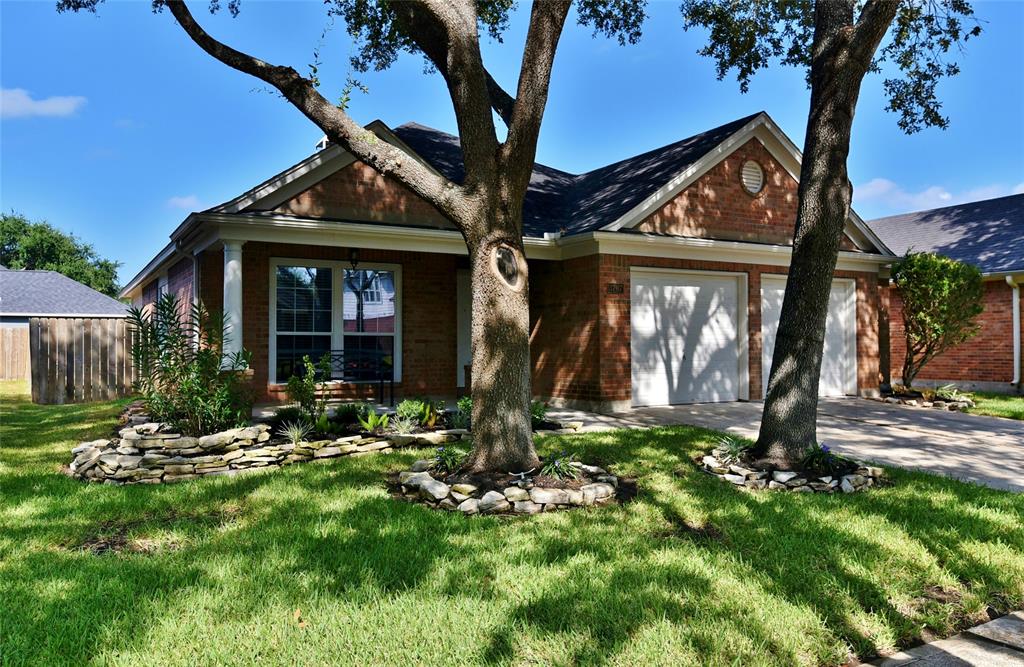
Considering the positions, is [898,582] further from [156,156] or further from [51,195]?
[51,195]

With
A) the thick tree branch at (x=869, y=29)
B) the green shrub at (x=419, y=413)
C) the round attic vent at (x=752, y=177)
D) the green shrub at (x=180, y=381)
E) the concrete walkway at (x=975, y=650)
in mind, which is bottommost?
the concrete walkway at (x=975, y=650)

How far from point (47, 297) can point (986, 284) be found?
117 feet

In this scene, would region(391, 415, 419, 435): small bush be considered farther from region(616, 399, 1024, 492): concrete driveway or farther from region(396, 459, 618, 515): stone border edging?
region(616, 399, 1024, 492): concrete driveway

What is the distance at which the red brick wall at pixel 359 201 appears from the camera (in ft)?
33.3

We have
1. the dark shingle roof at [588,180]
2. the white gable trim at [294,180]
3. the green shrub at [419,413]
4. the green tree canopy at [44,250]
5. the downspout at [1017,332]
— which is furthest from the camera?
the green tree canopy at [44,250]

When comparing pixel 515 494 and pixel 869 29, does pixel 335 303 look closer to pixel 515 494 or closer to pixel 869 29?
pixel 515 494

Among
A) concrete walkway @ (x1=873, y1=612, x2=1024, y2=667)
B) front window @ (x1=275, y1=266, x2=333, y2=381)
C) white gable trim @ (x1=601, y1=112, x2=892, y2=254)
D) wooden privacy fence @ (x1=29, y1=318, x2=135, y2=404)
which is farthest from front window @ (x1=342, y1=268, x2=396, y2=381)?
concrete walkway @ (x1=873, y1=612, x2=1024, y2=667)

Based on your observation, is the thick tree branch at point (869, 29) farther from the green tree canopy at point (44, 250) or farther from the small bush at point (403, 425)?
the green tree canopy at point (44, 250)

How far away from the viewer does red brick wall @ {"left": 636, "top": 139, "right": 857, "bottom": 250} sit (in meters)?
12.0

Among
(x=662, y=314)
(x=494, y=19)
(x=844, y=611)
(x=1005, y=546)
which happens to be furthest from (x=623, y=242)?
(x=844, y=611)

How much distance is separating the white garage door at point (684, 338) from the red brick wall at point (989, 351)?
5.96m

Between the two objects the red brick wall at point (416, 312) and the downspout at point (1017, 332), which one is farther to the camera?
the downspout at point (1017, 332)

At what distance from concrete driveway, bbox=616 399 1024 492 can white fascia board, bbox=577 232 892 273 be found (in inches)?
113

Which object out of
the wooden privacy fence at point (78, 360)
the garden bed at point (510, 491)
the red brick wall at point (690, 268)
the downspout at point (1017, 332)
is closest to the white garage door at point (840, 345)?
the red brick wall at point (690, 268)
